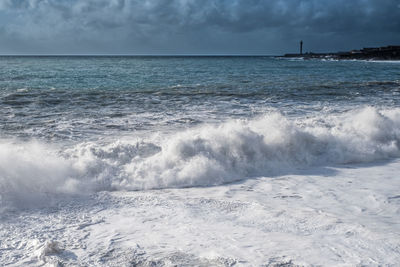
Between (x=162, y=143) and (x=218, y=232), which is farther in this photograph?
(x=162, y=143)

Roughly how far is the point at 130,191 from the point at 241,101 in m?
8.85

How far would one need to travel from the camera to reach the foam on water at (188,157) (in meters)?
4.46

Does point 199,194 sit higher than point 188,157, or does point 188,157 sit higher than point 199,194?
point 188,157

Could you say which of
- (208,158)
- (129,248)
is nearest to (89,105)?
(208,158)

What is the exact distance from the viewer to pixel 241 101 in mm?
12680

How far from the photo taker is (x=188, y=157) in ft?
18.0

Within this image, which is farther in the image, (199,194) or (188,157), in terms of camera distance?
(188,157)

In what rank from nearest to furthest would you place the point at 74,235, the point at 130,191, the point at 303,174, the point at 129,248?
the point at 129,248, the point at 74,235, the point at 130,191, the point at 303,174

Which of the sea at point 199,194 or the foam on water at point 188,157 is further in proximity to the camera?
the foam on water at point 188,157

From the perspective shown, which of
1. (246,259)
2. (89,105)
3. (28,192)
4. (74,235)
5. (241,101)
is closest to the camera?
(246,259)

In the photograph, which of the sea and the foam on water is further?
the foam on water

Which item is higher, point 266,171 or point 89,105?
point 89,105

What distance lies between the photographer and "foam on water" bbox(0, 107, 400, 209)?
446cm

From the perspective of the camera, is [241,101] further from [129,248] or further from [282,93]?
[129,248]
